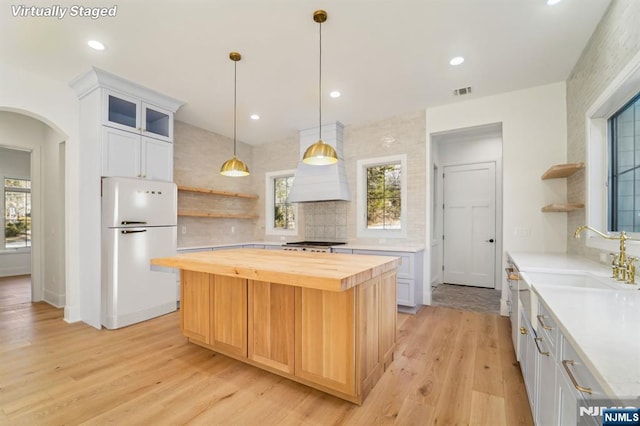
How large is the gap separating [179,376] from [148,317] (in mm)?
1619

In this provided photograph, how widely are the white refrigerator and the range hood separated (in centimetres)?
204

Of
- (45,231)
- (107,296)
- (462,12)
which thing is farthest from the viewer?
(45,231)

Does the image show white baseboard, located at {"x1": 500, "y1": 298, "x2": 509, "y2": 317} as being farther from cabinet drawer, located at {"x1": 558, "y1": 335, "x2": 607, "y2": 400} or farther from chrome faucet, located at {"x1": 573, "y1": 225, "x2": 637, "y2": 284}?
cabinet drawer, located at {"x1": 558, "y1": 335, "x2": 607, "y2": 400}

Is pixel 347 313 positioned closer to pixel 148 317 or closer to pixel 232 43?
pixel 232 43

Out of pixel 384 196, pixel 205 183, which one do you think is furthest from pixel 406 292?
pixel 205 183

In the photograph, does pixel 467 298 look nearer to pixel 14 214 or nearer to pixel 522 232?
pixel 522 232

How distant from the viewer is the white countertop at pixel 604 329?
2.23 ft

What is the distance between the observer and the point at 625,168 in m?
2.20

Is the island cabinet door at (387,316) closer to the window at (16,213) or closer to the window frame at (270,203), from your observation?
the window frame at (270,203)

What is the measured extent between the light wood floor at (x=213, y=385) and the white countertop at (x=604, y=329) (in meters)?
0.96

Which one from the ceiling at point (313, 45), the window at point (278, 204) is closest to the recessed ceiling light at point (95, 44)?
the ceiling at point (313, 45)

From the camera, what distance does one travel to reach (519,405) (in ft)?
6.18

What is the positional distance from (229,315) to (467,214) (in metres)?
4.69

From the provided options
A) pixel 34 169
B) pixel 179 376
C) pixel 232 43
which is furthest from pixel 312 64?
pixel 34 169
